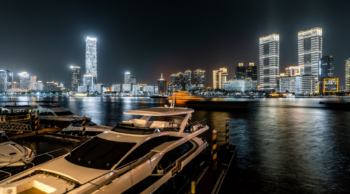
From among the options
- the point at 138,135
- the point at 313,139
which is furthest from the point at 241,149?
the point at 138,135

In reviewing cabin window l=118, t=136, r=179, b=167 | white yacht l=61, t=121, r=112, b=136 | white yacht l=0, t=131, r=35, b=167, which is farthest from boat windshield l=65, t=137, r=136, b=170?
white yacht l=61, t=121, r=112, b=136

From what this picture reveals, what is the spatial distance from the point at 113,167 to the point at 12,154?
5675 mm

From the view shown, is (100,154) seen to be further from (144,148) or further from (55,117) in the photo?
(55,117)

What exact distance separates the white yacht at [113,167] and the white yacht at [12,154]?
3.18 meters

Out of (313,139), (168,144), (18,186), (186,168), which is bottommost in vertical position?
(313,139)

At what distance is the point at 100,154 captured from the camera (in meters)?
5.48

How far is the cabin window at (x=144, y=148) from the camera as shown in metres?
5.21

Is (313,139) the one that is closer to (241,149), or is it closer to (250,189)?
(241,149)

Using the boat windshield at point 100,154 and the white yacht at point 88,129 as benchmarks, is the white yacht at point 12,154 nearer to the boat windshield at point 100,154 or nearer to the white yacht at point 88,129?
the boat windshield at point 100,154

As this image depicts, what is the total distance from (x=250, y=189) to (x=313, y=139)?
12.2 meters

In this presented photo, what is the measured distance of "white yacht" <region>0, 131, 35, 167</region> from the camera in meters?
7.59

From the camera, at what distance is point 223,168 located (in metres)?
8.04

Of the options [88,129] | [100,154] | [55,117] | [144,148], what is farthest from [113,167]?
[55,117]

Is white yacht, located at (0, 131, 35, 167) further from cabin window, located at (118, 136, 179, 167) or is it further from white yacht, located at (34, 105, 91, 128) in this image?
white yacht, located at (34, 105, 91, 128)
